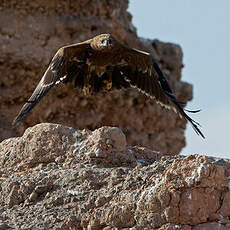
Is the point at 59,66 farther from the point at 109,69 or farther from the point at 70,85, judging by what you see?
the point at 70,85

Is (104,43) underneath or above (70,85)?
above

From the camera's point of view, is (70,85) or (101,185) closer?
(101,185)

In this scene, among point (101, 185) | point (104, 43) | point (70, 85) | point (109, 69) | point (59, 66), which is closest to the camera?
point (101, 185)

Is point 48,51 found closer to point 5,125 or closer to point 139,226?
point 5,125

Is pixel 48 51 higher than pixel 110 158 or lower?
higher

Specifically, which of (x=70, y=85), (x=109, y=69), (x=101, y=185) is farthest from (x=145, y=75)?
(x=70, y=85)

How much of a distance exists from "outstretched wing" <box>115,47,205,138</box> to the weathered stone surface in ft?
11.6

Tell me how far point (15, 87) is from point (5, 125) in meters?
0.65

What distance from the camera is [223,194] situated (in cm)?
471

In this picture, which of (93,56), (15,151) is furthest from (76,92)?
(15,151)

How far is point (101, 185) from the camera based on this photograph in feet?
17.6

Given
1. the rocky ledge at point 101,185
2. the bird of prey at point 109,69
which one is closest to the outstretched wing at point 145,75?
the bird of prey at point 109,69

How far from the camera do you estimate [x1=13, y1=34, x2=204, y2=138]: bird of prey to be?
8.48 meters

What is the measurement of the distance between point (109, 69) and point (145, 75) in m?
0.42
